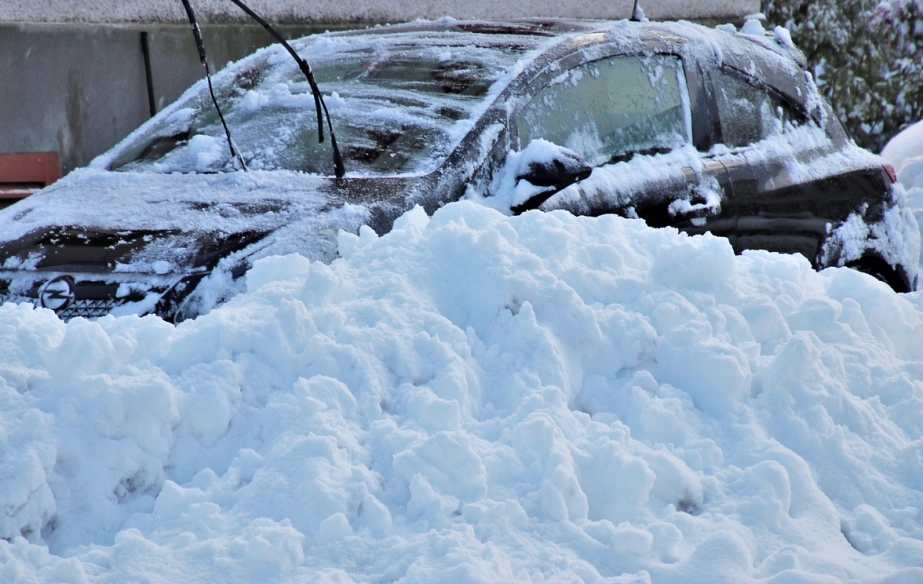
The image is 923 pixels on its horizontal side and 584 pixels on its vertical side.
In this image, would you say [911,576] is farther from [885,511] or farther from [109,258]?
[109,258]

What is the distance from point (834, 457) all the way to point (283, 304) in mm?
1398

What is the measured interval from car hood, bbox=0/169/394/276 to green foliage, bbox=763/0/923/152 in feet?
28.4

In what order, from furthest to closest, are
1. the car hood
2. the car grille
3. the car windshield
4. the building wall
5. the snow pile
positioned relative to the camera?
the building wall, the car windshield, the car hood, the car grille, the snow pile

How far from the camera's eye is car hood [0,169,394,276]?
10.4ft

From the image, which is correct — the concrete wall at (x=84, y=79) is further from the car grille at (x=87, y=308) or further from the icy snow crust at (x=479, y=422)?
the icy snow crust at (x=479, y=422)

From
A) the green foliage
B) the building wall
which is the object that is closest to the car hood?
the building wall

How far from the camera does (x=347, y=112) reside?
13.3 feet

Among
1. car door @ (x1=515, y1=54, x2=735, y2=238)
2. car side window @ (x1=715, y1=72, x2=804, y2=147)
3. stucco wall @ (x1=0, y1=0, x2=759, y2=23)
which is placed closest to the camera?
car door @ (x1=515, y1=54, x2=735, y2=238)

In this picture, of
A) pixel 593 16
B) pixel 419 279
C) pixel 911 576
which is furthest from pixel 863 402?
pixel 593 16

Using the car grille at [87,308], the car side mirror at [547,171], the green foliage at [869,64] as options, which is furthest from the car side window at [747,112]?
the green foliage at [869,64]

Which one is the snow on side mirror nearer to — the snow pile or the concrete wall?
the snow pile

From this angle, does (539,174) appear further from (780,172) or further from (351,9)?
(351,9)

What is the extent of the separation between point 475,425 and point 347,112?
1907 millimetres

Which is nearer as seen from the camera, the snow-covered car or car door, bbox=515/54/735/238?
the snow-covered car
